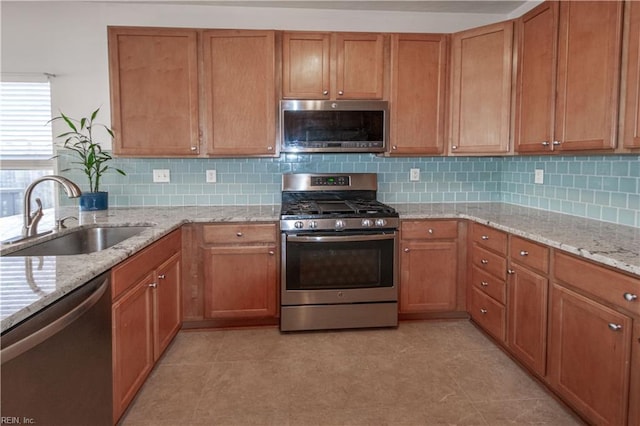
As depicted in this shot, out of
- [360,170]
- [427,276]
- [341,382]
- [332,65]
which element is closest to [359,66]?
[332,65]

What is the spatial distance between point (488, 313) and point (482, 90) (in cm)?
161

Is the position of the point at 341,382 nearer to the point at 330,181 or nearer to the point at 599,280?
the point at 599,280

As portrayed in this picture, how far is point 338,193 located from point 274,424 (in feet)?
6.57

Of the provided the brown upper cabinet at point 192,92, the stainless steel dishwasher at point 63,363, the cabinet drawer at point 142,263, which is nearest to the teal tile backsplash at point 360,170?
the brown upper cabinet at point 192,92

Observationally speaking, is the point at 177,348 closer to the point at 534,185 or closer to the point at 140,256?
the point at 140,256

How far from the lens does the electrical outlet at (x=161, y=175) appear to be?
3.53 metres

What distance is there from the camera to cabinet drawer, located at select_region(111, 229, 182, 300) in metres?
1.86

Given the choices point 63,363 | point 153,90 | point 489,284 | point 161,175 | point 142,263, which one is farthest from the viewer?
point 161,175

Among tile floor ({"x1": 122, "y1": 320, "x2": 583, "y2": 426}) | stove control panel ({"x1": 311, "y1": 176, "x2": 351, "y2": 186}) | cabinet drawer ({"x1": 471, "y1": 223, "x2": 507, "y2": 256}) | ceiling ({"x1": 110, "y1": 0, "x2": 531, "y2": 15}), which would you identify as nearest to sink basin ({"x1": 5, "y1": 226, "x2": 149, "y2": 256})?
tile floor ({"x1": 122, "y1": 320, "x2": 583, "y2": 426})

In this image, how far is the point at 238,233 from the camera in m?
3.06

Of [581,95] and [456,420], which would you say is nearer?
[456,420]

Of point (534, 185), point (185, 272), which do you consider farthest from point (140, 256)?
point (534, 185)

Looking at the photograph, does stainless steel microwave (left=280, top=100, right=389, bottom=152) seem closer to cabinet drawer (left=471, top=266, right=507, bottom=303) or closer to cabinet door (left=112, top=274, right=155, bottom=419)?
cabinet drawer (left=471, top=266, right=507, bottom=303)

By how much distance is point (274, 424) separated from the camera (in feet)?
6.79
